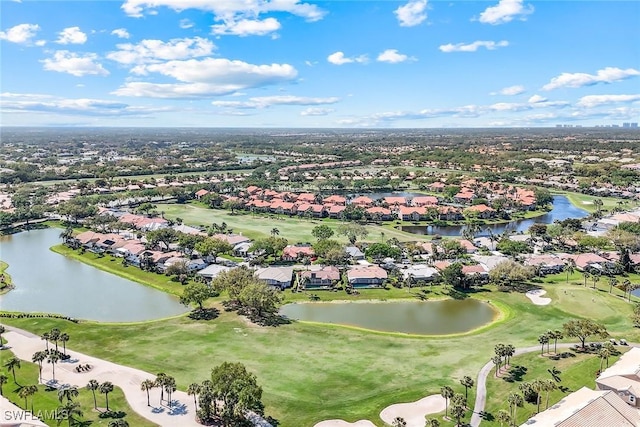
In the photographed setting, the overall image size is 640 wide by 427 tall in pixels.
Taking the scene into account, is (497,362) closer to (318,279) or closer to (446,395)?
(446,395)

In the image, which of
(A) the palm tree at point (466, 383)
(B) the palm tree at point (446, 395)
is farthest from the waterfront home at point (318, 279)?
(B) the palm tree at point (446, 395)

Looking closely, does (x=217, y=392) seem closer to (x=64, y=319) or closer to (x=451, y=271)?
(x=64, y=319)

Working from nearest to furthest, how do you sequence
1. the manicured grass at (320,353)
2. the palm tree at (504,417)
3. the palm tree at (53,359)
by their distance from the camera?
the palm tree at (504,417), the manicured grass at (320,353), the palm tree at (53,359)

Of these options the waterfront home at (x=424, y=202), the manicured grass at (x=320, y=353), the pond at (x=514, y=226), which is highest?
the waterfront home at (x=424, y=202)

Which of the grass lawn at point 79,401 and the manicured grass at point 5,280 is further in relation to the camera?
the manicured grass at point 5,280

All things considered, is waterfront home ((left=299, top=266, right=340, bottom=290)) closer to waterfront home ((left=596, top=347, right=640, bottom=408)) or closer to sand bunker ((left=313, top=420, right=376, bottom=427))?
sand bunker ((left=313, top=420, right=376, bottom=427))

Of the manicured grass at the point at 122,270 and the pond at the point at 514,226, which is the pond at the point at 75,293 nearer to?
the manicured grass at the point at 122,270

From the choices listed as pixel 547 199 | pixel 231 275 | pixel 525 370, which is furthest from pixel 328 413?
pixel 547 199
